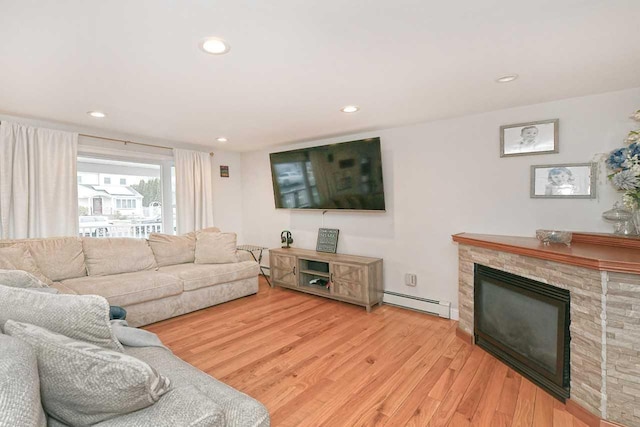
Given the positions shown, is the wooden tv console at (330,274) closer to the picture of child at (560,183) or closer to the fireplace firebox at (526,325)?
the fireplace firebox at (526,325)

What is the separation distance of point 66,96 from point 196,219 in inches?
95.0

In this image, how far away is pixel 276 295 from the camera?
438 centimetres

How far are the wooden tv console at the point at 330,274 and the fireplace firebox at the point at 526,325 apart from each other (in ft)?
3.93

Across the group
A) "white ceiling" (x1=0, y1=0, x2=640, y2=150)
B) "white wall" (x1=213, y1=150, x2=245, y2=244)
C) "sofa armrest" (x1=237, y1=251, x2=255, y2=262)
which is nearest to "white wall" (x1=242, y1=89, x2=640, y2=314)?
"white ceiling" (x1=0, y1=0, x2=640, y2=150)

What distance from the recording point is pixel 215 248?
427cm

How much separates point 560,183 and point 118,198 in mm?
5055

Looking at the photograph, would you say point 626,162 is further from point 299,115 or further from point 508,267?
point 299,115

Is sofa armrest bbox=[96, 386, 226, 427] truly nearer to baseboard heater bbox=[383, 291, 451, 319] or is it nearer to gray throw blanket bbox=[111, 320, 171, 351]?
gray throw blanket bbox=[111, 320, 171, 351]

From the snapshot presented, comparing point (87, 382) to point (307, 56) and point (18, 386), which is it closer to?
point (18, 386)

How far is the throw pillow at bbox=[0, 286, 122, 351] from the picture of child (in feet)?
10.9

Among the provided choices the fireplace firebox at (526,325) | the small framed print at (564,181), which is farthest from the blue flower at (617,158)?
the fireplace firebox at (526,325)

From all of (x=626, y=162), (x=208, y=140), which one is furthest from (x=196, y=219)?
(x=626, y=162)

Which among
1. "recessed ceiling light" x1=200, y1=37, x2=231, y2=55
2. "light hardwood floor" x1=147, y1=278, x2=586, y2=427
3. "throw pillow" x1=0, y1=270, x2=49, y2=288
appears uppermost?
"recessed ceiling light" x1=200, y1=37, x2=231, y2=55

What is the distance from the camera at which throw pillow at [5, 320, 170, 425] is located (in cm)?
92
